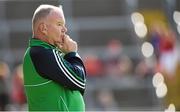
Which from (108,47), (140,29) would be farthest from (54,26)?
(108,47)

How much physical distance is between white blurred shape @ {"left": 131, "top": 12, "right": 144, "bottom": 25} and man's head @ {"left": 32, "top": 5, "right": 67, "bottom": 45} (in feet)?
39.0

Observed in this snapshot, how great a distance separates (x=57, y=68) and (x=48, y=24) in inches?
12.2

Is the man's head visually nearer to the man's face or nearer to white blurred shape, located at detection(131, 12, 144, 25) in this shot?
the man's face

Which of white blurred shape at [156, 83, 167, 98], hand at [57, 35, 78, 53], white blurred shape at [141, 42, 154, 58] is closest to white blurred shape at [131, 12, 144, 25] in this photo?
white blurred shape at [141, 42, 154, 58]

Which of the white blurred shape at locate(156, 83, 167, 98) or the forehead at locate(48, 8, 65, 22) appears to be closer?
the forehead at locate(48, 8, 65, 22)

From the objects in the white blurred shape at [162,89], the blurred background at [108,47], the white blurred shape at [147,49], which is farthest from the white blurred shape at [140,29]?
the white blurred shape at [162,89]

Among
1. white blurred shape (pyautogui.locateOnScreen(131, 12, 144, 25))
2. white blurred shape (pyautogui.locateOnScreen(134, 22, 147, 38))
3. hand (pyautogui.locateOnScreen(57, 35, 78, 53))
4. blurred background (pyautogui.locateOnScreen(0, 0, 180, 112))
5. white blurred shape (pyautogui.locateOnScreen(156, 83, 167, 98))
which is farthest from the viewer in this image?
white blurred shape (pyautogui.locateOnScreen(131, 12, 144, 25))

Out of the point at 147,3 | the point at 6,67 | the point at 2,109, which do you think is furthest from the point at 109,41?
the point at 2,109

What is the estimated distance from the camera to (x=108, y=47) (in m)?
19.7

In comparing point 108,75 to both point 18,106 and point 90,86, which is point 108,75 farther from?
point 18,106

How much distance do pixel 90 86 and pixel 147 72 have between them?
1.56 metres

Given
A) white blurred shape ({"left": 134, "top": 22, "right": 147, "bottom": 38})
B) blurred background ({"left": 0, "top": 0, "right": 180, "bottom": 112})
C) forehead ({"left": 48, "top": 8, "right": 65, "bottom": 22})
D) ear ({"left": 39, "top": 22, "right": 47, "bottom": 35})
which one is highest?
forehead ({"left": 48, "top": 8, "right": 65, "bottom": 22})

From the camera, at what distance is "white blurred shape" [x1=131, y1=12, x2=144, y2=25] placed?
1761cm

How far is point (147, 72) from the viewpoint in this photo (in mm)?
17781
